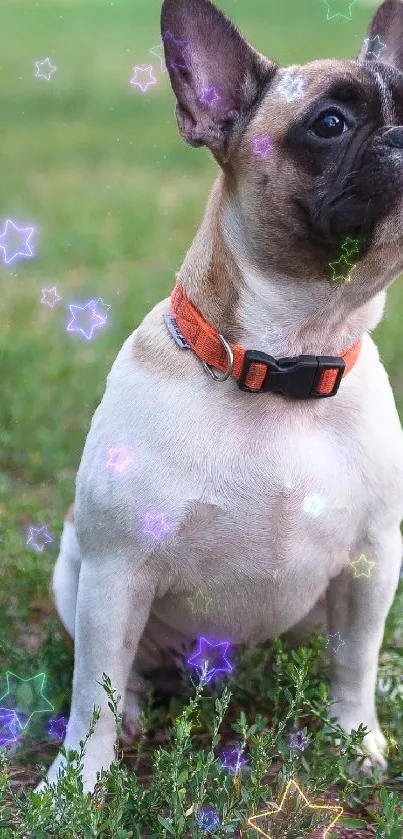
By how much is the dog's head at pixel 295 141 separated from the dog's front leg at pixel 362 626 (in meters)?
0.64

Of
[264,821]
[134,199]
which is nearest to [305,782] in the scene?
[264,821]

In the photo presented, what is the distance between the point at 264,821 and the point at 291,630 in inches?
30.4

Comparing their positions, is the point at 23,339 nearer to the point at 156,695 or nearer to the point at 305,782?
the point at 156,695

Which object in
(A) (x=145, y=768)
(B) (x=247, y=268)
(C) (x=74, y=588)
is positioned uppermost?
(B) (x=247, y=268)

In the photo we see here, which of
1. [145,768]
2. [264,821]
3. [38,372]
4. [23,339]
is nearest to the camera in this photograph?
[264,821]

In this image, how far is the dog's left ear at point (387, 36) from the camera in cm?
279

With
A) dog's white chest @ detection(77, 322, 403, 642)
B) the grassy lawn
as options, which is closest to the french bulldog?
dog's white chest @ detection(77, 322, 403, 642)

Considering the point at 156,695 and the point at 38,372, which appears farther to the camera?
the point at 38,372

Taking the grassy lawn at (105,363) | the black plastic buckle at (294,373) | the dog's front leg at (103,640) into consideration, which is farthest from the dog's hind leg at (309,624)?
the black plastic buckle at (294,373)

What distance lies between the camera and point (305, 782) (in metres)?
2.44

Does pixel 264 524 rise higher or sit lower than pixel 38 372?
higher

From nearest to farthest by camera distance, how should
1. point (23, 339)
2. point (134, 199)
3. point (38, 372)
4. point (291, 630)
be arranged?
point (291, 630) < point (38, 372) < point (23, 339) < point (134, 199)

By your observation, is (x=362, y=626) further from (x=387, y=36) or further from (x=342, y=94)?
(x=387, y=36)

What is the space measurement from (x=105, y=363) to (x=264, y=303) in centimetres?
284
